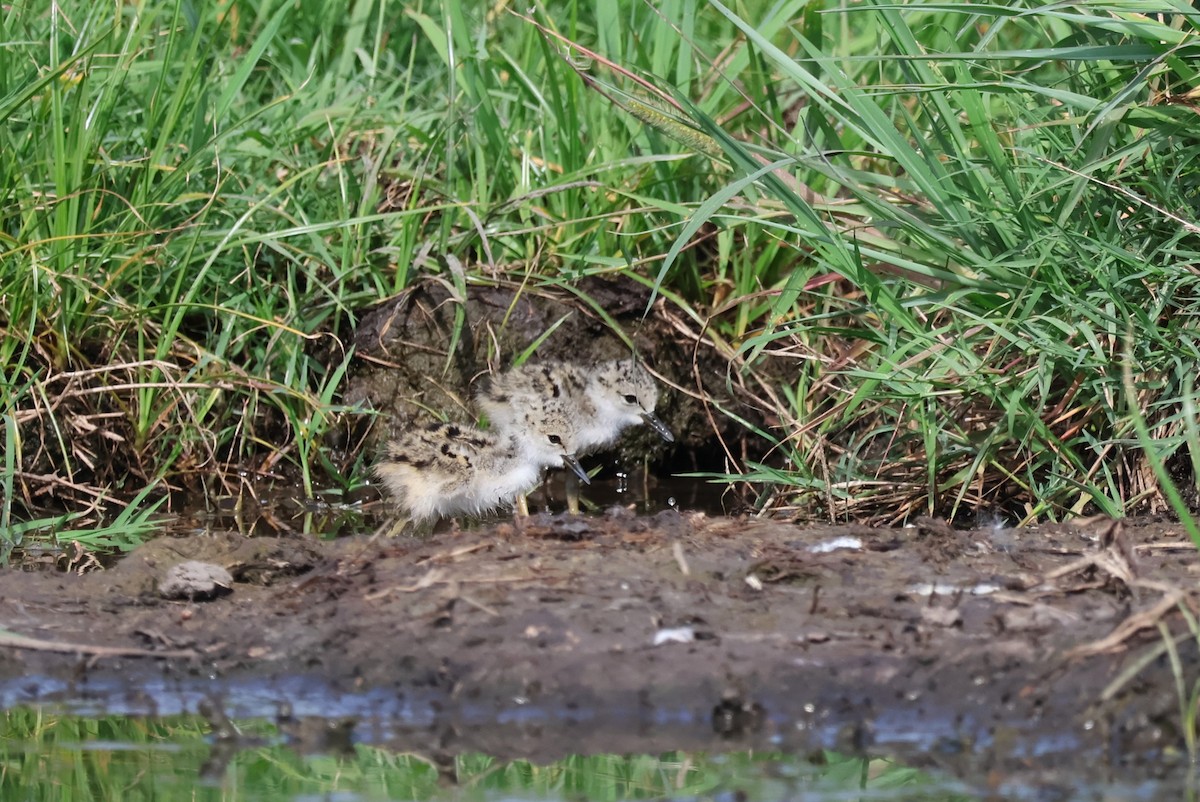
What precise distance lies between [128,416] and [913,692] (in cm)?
312

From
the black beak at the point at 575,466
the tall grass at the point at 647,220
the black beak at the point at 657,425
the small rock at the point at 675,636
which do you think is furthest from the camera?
the black beak at the point at 657,425

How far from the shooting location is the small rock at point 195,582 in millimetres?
3918

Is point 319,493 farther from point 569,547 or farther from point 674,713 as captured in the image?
point 674,713

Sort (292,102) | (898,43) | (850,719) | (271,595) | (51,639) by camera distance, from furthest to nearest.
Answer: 1. (292,102)
2. (898,43)
3. (271,595)
4. (51,639)
5. (850,719)

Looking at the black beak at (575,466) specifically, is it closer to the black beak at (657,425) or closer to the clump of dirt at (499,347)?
the black beak at (657,425)

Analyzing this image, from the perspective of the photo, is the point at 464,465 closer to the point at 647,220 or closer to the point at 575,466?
the point at 575,466

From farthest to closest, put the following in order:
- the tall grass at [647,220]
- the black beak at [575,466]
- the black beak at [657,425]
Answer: the black beak at [657,425] → the black beak at [575,466] → the tall grass at [647,220]

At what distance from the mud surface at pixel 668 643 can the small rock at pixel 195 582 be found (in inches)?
1.2

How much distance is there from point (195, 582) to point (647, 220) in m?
2.52

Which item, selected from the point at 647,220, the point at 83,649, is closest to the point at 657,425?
the point at 647,220

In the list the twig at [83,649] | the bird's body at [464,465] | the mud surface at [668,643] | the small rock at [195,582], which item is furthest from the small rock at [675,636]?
the bird's body at [464,465]

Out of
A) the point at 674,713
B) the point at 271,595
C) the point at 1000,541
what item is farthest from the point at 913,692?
the point at 271,595

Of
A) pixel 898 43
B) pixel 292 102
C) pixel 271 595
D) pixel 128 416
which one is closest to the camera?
pixel 271 595

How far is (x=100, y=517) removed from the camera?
499 centimetres
